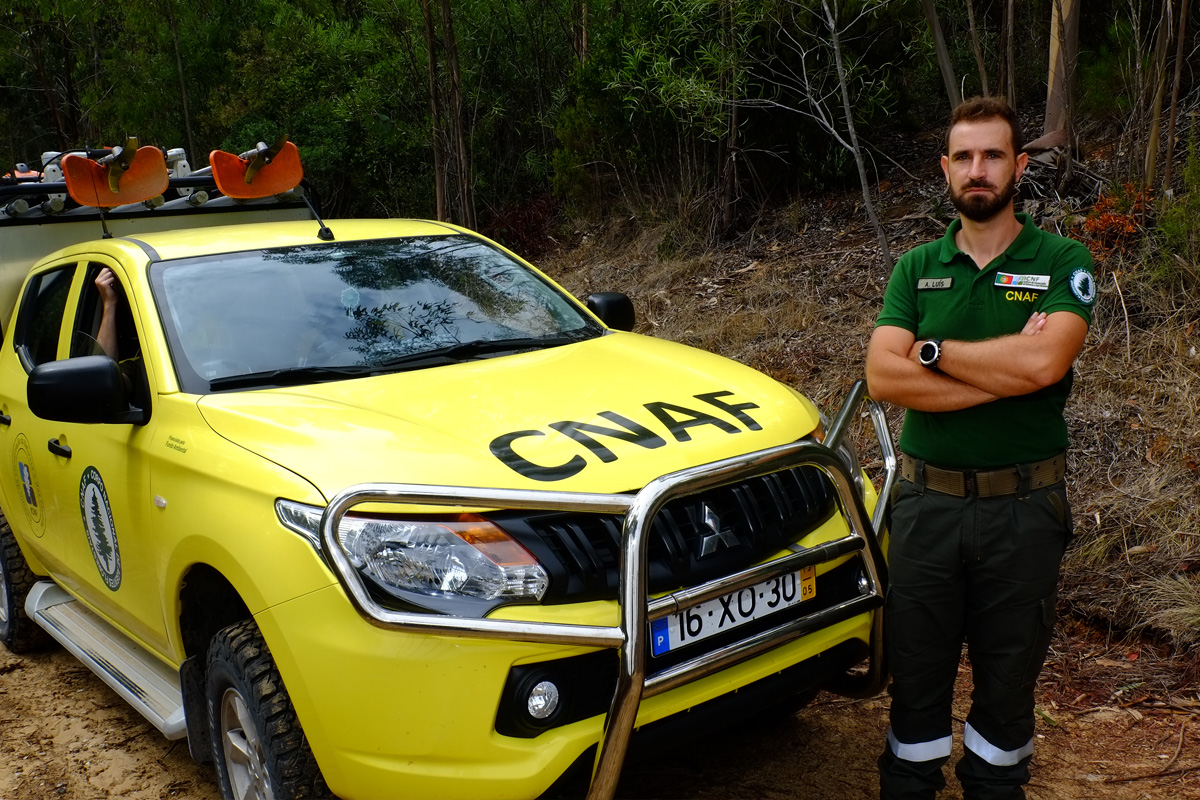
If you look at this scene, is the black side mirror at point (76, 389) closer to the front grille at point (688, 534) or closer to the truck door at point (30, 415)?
the truck door at point (30, 415)

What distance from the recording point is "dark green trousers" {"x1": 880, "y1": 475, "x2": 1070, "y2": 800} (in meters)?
2.73

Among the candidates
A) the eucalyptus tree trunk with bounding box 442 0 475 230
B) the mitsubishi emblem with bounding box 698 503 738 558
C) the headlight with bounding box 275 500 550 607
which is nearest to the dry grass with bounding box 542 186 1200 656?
the mitsubishi emblem with bounding box 698 503 738 558

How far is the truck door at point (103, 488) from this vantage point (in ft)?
10.7

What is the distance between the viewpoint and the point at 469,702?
2355mm

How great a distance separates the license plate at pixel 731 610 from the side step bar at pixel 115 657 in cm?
155

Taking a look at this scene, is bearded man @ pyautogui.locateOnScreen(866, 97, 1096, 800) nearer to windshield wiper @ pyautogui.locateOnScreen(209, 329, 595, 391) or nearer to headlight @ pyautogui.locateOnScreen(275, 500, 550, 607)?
headlight @ pyautogui.locateOnScreen(275, 500, 550, 607)

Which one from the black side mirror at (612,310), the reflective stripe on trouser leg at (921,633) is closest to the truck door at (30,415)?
the black side mirror at (612,310)

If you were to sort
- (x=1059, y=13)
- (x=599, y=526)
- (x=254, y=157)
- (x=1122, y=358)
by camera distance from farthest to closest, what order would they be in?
(x=1059, y=13)
(x=1122, y=358)
(x=254, y=157)
(x=599, y=526)

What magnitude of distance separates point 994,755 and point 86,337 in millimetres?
3438

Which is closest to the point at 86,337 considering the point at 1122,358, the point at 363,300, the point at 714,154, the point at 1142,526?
the point at 363,300

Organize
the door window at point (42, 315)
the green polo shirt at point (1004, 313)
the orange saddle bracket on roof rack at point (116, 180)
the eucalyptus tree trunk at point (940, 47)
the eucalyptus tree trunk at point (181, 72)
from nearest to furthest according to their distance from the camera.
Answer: the green polo shirt at point (1004, 313) < the door window at point (42, 315) < the orange saddle bracket on roof rack at point (116, 180) < the eucalyptus tree trunk at point (940, 47) < the eucalyptus tree trunk at point (181, 72)

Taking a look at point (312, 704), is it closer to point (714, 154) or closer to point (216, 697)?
point (216, 697)

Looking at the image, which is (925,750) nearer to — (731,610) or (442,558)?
(731,610)

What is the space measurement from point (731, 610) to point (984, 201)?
123 cm
